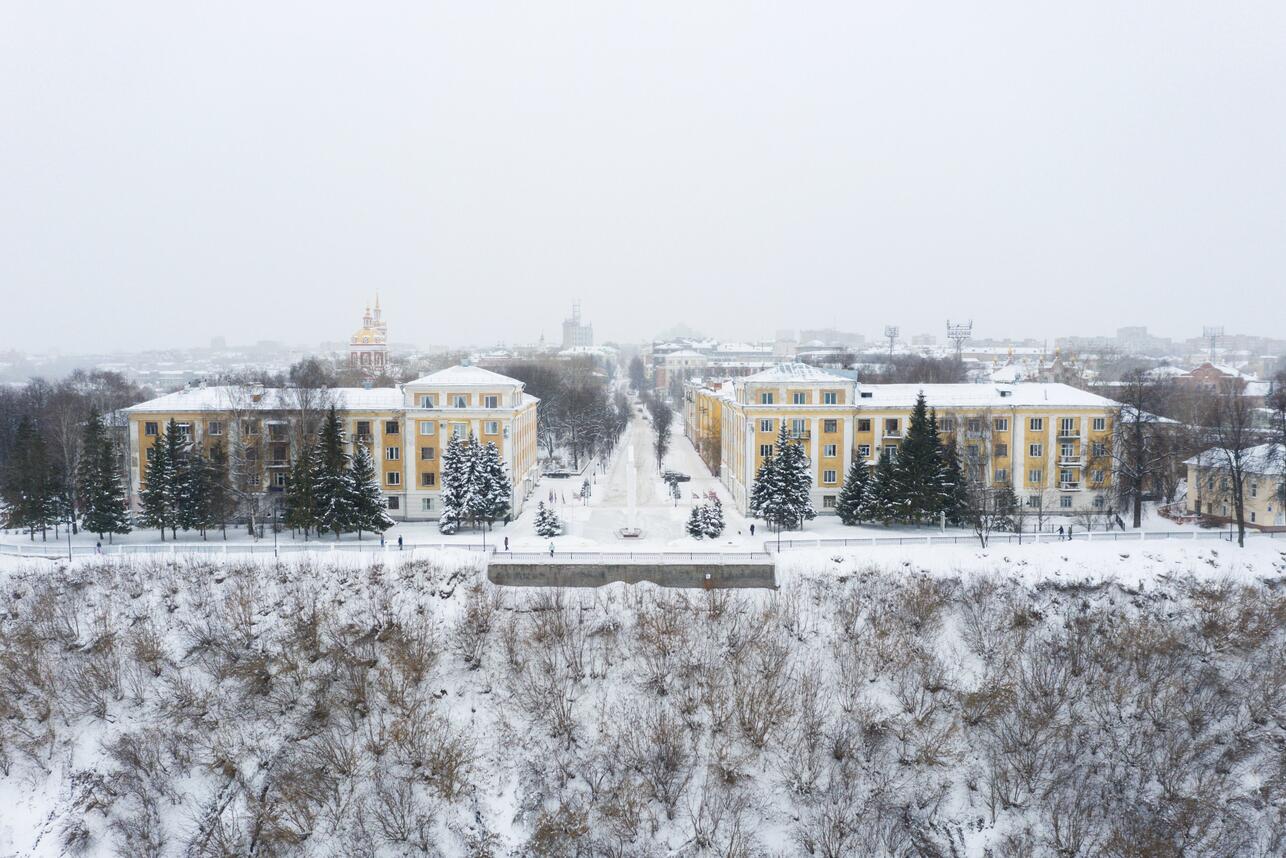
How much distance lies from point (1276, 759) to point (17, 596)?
91.9ft

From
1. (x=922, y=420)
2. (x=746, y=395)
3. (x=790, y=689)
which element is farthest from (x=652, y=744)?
(x=746, y=395)

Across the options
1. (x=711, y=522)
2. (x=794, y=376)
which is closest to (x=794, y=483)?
(x=711, y=522)

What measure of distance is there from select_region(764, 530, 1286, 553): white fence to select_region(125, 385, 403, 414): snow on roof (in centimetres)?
1785

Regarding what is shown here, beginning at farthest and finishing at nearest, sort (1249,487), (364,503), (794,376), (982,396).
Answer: (794,376) → (982,396) → (1249,487) → (364,503)

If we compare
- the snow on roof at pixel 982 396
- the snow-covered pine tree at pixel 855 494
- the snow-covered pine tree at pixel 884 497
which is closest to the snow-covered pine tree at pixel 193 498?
the snow-covered pine tree at pixel 855 494

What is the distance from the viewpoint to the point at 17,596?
70.2 ft

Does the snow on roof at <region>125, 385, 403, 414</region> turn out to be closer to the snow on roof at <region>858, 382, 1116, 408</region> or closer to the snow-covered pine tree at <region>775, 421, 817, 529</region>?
the snow-covered pine tree at <region>775, 421, 817, 529</region>

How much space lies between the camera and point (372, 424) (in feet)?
111

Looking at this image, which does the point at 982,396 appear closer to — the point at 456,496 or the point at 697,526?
the point at 697,526

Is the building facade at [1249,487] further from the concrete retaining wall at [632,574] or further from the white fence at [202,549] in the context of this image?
the white fence at [202,549]

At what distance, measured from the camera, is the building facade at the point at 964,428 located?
33.6 meters

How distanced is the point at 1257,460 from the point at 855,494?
1296 cm

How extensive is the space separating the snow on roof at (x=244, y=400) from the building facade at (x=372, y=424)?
0.13 feet

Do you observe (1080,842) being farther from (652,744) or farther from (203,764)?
(203,764)
